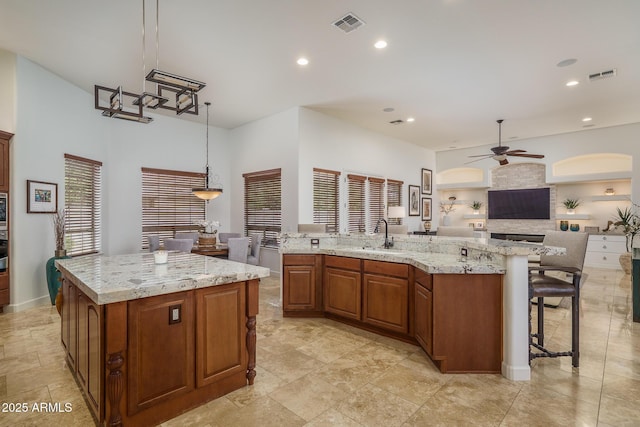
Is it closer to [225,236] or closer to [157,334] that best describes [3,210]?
[225,236]

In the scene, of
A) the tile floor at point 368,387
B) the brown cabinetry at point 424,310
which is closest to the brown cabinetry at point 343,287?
the tile floor at point 368,387

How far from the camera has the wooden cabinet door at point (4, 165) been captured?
4.22 meters

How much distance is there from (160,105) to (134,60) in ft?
6.45

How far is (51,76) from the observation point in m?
4.80

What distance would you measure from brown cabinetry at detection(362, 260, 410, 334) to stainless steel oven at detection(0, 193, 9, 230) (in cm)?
459

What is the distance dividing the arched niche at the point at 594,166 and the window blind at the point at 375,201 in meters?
4.44

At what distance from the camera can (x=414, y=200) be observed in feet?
30.9

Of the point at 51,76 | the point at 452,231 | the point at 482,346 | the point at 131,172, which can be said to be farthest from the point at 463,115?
the point at 51,76

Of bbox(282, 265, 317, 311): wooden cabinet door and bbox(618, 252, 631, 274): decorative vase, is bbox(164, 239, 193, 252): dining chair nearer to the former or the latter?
bbox(282, 265, 317, 311): wooden cabinet door

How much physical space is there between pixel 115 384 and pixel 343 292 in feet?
8.03

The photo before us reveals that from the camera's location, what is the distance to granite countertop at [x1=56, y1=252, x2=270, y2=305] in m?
1.89

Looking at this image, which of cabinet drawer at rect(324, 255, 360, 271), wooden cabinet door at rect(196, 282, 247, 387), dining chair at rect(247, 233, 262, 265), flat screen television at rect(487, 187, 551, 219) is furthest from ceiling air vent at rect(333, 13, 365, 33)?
flat screen television at rect(487, 187, 551, 219)

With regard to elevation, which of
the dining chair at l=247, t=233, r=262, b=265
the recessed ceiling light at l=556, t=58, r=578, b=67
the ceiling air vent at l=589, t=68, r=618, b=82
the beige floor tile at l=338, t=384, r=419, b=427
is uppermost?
the recessed ceiling light at l=556, t=58, r=578, b=67

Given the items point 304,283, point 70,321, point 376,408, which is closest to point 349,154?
point 304,283
